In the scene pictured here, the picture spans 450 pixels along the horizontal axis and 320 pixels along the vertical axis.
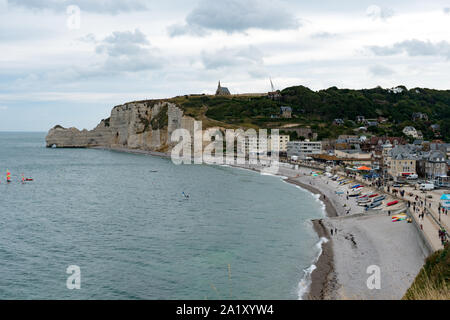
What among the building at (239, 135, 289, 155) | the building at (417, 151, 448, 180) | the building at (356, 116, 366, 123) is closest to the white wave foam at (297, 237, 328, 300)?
the building at (417, 151, 448, 180)

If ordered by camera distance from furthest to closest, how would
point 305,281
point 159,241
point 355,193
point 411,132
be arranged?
point 411,132
point 355,193
point 159,241
point 305,281

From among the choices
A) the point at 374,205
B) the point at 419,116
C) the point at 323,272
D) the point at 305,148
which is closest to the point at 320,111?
the point at 419,116

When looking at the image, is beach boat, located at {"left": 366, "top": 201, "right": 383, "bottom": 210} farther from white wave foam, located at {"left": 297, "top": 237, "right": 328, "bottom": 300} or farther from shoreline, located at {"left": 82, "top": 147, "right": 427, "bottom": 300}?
white wave foam, located at {"left": 297, "top": 237, "right": 328, "bottom": 300}

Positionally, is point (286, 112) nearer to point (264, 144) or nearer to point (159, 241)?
point (264, 144)

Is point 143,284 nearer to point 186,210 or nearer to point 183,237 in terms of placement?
point 183,237

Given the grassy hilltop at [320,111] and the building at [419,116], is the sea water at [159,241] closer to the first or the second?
the grassy hilltop at [320,111]
